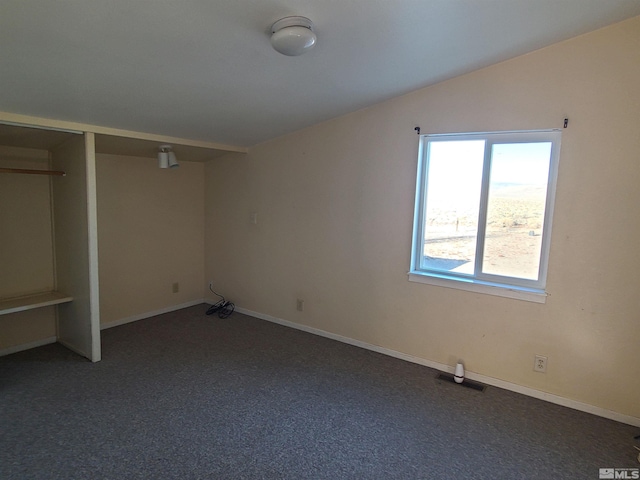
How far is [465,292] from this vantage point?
286 centimetres

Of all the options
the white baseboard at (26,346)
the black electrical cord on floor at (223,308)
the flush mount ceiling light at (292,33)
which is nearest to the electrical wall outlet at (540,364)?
the flush mount ceiling light at (292,33)

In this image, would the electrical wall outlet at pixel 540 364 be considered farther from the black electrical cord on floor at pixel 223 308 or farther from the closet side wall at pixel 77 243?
the closet side wall at pixel 77 243

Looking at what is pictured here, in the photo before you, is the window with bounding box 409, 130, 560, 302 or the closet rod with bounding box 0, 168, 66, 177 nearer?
the window with bounding box 409, 130, 560, 302

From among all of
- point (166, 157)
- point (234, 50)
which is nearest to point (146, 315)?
point (166, 157)

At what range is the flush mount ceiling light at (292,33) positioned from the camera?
178 cm

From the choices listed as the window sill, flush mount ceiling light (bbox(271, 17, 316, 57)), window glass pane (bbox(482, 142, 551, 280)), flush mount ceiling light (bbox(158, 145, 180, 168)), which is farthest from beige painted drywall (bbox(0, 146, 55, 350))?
window glass pane (bbox(482, 142, 551, 280))

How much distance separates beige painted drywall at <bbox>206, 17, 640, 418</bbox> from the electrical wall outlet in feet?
0.10

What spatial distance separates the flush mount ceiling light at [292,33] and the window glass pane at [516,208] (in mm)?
1699

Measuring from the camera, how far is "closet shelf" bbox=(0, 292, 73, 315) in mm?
2879

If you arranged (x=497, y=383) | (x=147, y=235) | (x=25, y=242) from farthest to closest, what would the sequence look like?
1. (x=147, y=235)
2. (x=25, y=242)
3. (x=497, y=383)

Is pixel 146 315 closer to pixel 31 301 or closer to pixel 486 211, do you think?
pixel 31 301

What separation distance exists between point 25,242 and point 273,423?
2846 millimetres

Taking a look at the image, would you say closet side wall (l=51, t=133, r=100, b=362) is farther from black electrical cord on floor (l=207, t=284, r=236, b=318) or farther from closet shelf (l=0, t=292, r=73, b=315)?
black electrical cord on floor (l=207, t=284, r=236, b=318)

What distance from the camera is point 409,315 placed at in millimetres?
3143
